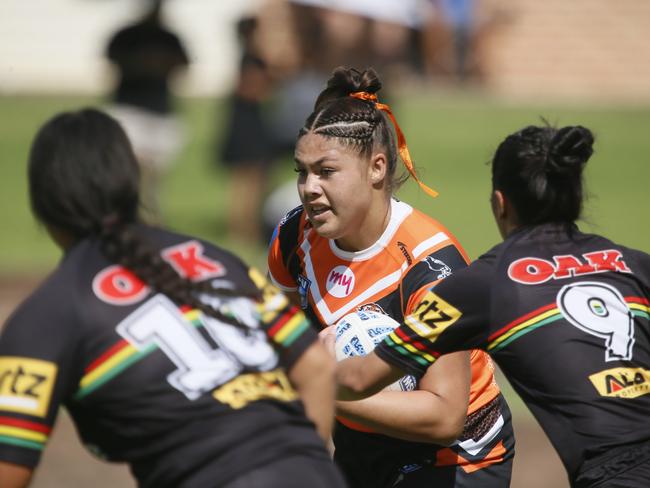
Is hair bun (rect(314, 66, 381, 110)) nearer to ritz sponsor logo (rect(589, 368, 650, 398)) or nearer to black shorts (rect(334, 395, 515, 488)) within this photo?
black shorts (rect(334, 395, 515, 488))

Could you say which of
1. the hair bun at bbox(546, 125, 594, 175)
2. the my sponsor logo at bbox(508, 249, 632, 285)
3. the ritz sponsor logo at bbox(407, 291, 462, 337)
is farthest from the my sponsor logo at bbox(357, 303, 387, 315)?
the hair bun at bbox(546, 125, 594, 175)

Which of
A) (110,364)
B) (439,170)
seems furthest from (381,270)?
(439,170)

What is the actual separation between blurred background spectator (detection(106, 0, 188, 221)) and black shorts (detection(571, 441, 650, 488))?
9950 millimetres

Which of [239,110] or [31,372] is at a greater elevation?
[31,372]

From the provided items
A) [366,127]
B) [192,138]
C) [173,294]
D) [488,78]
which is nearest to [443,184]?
[192,138]

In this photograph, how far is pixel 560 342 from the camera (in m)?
3.74

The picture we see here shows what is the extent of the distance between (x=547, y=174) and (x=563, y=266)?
33 centimetres

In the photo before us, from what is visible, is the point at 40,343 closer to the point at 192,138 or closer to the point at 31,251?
the point at 31,251

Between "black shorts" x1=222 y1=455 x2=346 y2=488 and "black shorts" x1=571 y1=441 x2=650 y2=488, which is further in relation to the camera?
"black shorts" x1=571 y1=441 x2=650 y2=488

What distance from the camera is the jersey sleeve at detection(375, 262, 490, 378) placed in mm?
3684

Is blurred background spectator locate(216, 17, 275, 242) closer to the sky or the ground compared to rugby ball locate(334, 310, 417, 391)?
closer to the ground

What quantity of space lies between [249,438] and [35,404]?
0.54 metres

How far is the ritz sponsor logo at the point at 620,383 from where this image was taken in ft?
12.2

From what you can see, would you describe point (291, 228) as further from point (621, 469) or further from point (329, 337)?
point (621, 469)
